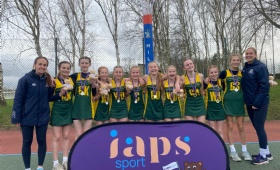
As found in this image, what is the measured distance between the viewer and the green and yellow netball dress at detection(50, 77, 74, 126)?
4.75m

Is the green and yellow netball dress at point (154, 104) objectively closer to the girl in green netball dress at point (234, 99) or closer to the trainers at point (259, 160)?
the girl in green netball dress at point (234, 99)

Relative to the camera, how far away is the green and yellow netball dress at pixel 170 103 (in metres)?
5.01

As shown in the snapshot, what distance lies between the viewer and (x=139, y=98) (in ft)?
17.1

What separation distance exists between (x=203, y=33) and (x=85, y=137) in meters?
22.1

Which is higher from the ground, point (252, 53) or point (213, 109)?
point (252, 53)

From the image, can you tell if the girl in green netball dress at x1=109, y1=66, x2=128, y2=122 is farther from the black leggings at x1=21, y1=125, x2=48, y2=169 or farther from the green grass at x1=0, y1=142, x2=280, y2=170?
the green grass at x1=0, y1=142, x2=280, y2=170

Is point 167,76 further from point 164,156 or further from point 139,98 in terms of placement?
point 164,156

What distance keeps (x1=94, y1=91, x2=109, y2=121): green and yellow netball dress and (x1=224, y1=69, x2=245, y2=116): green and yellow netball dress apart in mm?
2284

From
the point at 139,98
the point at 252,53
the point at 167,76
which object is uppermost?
the point at 252,53

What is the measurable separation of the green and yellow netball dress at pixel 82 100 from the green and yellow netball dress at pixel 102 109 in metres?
0.17

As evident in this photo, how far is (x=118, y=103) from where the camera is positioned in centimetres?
509

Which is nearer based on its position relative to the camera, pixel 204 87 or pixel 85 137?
pixel 85 137

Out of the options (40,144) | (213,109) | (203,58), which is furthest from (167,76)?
(203,58)


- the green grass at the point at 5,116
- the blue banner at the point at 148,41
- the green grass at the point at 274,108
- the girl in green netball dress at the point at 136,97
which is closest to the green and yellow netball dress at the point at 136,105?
the girl in green netball dress at the point at 136,97
